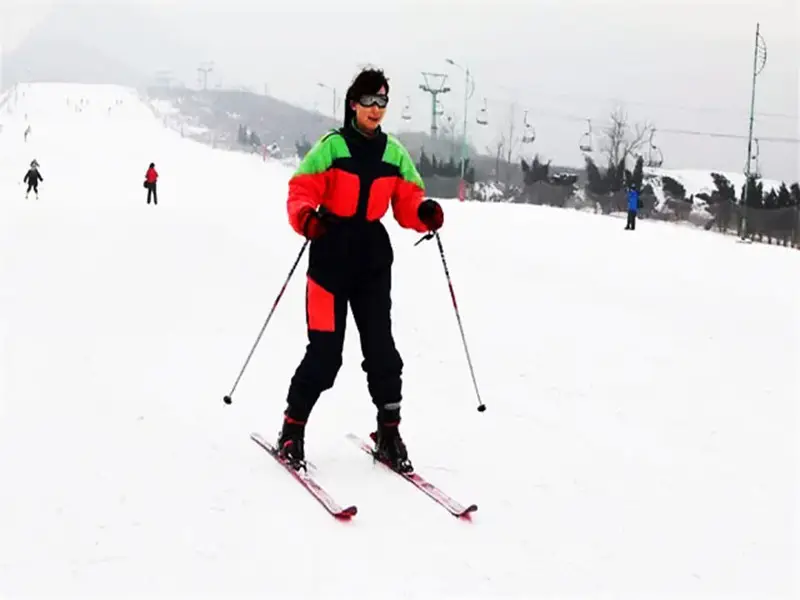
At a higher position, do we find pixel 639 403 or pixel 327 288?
pixel 327 288

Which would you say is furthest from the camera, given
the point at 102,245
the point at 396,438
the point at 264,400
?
the point at 102,245

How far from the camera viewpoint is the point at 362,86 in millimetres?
4508

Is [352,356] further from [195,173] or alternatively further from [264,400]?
[195,173]

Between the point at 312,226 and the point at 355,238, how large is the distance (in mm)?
301

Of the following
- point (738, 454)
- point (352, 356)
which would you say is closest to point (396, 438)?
point (738, 454)

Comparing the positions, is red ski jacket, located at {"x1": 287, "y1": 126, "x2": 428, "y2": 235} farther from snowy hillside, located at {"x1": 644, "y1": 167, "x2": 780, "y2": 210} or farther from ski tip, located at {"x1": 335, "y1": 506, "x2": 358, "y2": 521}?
snowy hillside, located at {"x1": 644, "y1": 167, "x2": 780, "y2": 210}

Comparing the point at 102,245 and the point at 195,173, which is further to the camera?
the point at 195,173

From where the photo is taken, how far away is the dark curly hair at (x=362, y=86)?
4.50 metres

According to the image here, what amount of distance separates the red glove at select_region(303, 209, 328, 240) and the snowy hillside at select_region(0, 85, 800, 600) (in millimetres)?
1256

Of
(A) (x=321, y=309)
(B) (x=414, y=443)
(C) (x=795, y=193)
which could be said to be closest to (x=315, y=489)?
(A) (x=321, y=309)

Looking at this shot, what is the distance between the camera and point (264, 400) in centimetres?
598

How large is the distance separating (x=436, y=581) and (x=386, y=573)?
0.67 feet

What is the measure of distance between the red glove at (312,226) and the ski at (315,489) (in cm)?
121

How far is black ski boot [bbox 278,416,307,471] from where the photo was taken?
15.0 feet
